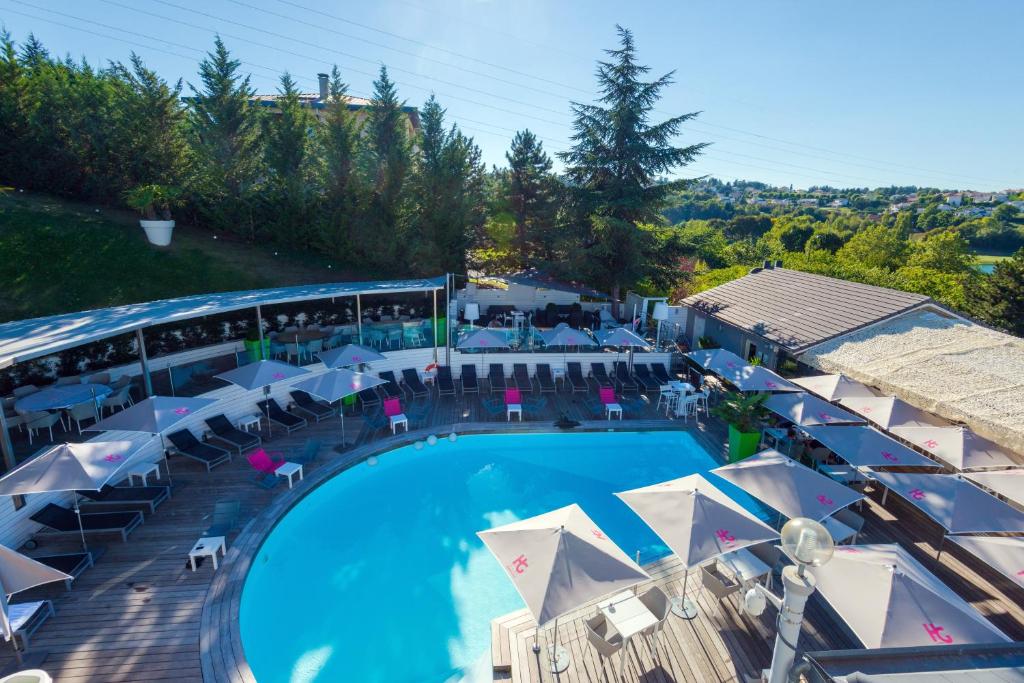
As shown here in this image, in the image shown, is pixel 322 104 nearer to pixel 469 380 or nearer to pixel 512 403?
pixel 469 380

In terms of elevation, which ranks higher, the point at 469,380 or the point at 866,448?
the point at 866,448

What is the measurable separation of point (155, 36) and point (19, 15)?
3.43 meters

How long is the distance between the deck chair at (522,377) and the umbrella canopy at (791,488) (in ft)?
25.3

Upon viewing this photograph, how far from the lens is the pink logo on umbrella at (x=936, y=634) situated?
16.7 feet

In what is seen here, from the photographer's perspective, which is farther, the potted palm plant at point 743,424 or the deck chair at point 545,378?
the deck chair at point 545,378

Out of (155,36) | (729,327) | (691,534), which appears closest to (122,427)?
(691,534)

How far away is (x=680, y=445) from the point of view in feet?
43.4

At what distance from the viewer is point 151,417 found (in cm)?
919

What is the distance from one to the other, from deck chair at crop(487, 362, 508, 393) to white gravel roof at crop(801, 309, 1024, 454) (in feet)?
28.5

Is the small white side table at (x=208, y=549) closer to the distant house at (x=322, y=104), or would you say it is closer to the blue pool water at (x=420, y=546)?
the blue pool water at (x=420, y=546)

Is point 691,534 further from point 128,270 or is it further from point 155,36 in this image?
point 155,36

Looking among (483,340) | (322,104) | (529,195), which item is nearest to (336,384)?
(483,340)

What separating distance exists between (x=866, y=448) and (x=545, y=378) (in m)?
9.02

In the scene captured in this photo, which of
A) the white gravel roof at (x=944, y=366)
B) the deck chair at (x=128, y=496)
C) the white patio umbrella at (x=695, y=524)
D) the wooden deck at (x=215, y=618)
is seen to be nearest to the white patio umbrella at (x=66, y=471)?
the deck chair at (x=128, y=496)
